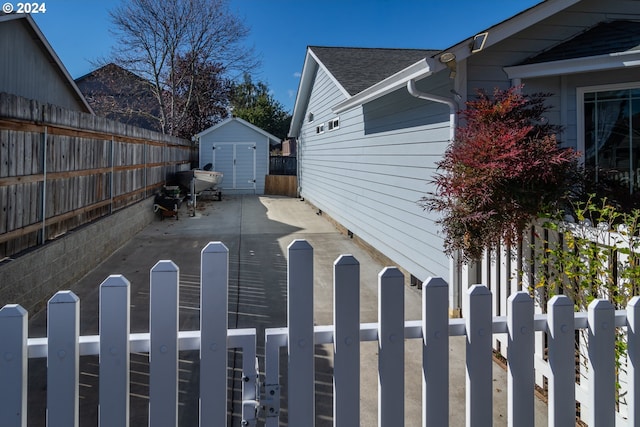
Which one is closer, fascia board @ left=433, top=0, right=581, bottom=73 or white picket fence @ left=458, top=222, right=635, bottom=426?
white picket fence @ left=458, top=222, right=635, bottom=426

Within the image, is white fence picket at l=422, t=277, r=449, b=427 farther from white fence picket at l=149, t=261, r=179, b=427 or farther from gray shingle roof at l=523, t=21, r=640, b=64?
gray shingle roof at l=523, t=21, r=640, b=64

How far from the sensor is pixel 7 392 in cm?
132

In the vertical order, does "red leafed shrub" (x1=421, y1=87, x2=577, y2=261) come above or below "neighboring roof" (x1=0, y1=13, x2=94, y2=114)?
below

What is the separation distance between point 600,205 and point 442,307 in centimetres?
239

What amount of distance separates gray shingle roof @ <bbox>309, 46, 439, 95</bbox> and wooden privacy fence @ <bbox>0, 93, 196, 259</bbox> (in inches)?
167

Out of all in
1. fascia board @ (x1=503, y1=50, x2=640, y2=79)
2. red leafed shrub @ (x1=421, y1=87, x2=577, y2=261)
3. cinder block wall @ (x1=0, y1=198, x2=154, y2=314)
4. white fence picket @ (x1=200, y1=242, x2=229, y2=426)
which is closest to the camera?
white fence picket @ (x1=200, y1=242, x2=229, y2=426)

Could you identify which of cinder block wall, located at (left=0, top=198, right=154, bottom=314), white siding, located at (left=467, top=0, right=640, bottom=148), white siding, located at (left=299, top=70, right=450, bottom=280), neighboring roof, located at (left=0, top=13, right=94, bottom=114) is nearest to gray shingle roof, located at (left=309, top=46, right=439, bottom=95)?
white siding, located at (left=299, top=70, right=450, bottom=280)

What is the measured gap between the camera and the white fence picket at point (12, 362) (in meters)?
1.31

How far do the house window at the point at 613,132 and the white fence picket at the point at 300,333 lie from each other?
3816 mm

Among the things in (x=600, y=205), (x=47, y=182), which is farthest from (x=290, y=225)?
(x=600, y=205)

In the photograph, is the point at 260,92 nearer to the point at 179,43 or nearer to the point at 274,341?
the point at 179,43

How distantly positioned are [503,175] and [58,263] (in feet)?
15.0

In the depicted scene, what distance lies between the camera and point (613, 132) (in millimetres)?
4285

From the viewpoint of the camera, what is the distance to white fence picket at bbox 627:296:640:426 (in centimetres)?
163
